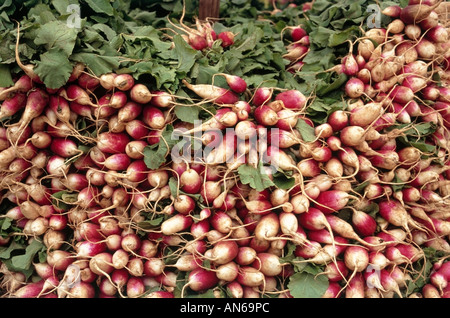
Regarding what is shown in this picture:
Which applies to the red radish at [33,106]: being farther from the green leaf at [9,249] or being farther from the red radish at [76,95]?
the green leaf at [9,249]

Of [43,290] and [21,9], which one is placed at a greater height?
[21,9]

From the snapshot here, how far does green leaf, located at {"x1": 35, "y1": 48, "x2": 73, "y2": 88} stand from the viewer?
1674mm

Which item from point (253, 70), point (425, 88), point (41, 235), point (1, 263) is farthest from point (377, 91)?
point (1, 263)

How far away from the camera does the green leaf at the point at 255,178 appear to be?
1.68 m

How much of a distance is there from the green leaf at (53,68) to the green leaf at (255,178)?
103cm

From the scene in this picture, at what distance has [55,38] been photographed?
1733 millimetres

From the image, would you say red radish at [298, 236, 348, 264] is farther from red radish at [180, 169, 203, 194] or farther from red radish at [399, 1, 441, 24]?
red radish at [399, 1, 441, 24]

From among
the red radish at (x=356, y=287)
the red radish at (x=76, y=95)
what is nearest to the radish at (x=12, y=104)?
the red radish at (x=76, y=95)

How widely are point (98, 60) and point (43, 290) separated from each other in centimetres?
128

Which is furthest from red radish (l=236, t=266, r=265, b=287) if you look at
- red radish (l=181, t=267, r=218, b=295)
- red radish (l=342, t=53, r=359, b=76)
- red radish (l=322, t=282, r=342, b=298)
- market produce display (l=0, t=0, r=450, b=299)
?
red radish (l=342, t=53, r=359, b=76)

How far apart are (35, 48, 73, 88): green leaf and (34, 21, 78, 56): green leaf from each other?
0.04 m

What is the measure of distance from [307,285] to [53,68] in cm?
170

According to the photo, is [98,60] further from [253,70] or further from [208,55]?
[253,70]

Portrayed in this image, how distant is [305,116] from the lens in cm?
201
